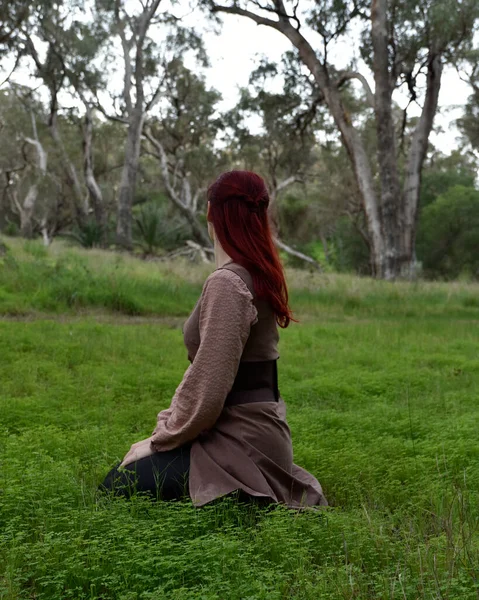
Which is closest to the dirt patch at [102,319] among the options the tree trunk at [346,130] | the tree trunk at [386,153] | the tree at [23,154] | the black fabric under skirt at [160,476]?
the black fabric under skirt at [160,476]

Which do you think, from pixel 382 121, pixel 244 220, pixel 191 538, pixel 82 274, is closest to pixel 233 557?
pixel 191 538

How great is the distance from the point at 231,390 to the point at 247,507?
1.60ft

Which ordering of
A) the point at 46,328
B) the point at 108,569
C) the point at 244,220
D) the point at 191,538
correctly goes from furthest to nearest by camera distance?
the point at 46,328, the point at 244,220, the point at 191,538, the point at 108,569

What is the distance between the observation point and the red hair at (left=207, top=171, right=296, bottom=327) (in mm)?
3240

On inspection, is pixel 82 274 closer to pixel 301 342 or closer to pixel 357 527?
pixel 301 342

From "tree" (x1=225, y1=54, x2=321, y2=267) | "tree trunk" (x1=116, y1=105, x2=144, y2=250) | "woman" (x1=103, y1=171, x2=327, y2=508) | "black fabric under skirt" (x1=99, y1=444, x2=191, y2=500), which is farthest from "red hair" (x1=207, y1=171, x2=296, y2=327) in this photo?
"tree trunk" (x1=116, y1=105, x2=144, y2=250)

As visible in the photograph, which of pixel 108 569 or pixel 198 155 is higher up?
pixel 198 155

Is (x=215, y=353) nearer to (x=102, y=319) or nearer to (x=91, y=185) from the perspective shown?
(x=102, y=319)

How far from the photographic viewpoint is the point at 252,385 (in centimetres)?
328

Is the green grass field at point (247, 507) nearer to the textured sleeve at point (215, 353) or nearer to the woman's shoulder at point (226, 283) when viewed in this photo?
the textured sleeve at point (215, 353)

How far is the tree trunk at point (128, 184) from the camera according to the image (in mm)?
24859

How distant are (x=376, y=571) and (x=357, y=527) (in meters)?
0.31

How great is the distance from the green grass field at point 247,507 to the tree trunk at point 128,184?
14.2 metres

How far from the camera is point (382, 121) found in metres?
18.9
